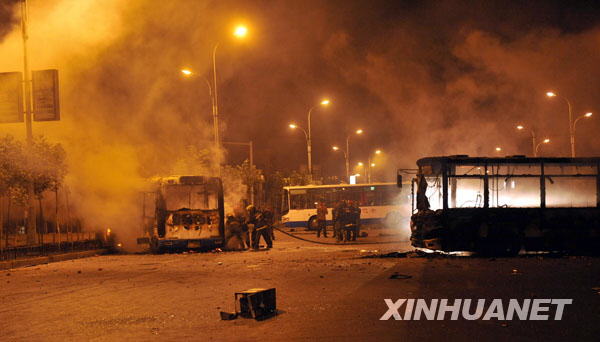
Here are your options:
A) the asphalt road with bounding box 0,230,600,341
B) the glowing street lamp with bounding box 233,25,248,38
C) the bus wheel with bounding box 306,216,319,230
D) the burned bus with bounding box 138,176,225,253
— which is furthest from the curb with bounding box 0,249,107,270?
the bus wheel with bounding box 306,216,319,230

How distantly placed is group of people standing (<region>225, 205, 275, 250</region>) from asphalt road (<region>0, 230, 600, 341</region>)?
4.42 m

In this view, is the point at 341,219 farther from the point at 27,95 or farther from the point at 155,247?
the point at 27,95

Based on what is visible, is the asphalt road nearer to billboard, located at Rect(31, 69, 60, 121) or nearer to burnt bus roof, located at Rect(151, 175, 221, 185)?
burnt bus roof, located at Rect(151, 175, 221, 185)

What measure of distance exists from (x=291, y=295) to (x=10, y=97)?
1371 cm

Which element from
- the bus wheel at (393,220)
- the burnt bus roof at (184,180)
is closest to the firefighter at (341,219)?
the burnt bus roof at (184,180)

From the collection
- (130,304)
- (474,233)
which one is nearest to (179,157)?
(474,233)

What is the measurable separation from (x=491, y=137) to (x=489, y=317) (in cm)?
3147

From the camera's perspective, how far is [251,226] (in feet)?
73.2

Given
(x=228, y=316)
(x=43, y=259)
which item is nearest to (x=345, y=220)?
(x=43, y=259)

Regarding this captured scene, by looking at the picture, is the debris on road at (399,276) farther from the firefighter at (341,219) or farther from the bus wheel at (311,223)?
the bus wheel at (311,223)

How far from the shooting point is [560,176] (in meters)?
17.9

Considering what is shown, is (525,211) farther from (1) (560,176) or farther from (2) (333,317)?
(2) (333,317)

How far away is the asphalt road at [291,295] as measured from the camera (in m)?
7.62

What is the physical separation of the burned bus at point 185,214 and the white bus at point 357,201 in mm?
16342
